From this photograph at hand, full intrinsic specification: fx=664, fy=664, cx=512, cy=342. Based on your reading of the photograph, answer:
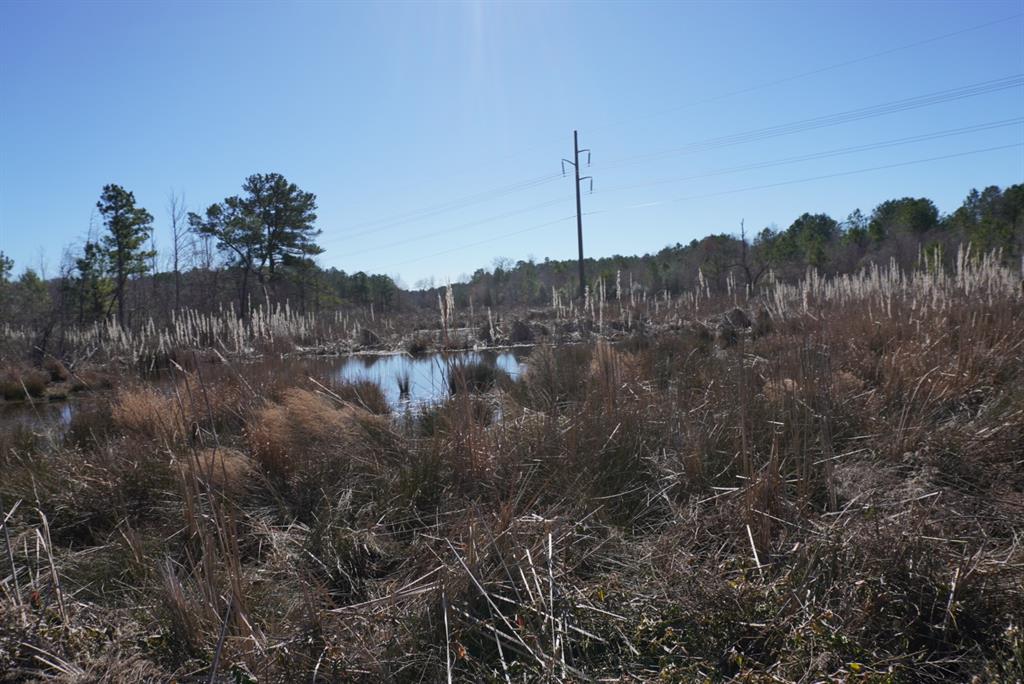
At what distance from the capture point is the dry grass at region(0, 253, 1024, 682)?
8.04ft

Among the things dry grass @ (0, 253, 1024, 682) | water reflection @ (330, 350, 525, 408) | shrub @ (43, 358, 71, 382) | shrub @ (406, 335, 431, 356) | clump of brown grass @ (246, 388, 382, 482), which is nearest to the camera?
dry grass @ (0, 253, 1024, 682)

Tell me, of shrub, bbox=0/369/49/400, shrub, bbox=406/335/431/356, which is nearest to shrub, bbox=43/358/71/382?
shrub, bbox=0/369/49/400

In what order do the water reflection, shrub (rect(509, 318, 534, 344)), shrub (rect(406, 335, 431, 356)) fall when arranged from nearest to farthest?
the water reflection
shrub (rect(509, 318, 534, 344))
shrub (rect(406, 335, 431, 356))

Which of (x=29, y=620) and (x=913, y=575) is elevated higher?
(x=913, y=575)

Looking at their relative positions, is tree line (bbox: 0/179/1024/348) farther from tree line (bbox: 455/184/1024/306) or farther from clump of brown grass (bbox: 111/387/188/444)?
clump of brown grass (bbox: 111/387/188/444)

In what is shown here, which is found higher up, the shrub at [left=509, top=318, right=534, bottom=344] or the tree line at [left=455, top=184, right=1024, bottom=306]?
the tree line at [left=455, top=184, right=1024, bottom=306]

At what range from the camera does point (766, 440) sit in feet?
14.0

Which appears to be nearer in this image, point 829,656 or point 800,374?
point 829,656

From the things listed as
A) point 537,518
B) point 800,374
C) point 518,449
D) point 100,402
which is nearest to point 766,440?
point 800,374

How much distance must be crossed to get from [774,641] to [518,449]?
199 cm

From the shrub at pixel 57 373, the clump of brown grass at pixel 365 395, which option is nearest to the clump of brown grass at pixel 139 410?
the clump of brown grass at pixel 365 395

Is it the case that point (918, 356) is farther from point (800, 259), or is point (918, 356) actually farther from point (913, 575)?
point (800, 259)

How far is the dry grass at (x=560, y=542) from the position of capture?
8.04 ft

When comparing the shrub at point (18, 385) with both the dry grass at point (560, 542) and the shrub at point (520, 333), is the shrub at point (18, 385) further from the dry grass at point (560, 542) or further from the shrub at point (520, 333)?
the shrub at point (520, 333)
